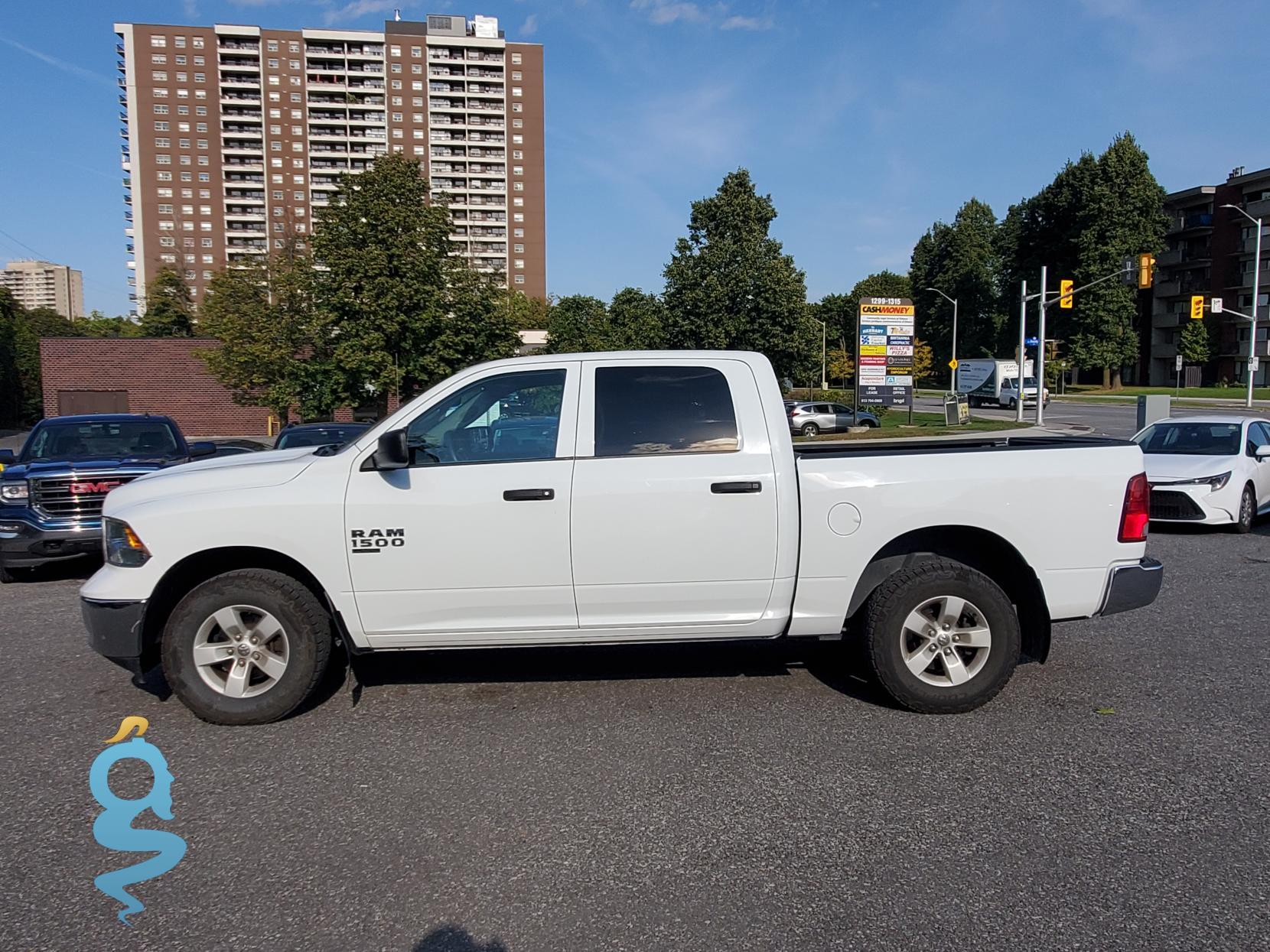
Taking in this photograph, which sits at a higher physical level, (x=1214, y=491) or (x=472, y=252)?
(x=472, y=252)

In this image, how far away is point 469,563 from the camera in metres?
4.81

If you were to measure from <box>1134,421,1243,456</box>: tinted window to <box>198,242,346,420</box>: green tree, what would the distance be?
74.8 ft

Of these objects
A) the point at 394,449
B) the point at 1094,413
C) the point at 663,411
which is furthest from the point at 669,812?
the point at 1094,413

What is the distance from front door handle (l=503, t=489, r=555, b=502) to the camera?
478 centimetres

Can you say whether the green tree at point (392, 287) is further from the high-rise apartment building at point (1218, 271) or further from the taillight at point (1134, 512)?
the high-rise apartment building at point (1218, 271)

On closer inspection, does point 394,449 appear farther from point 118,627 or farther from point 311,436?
point 311,436

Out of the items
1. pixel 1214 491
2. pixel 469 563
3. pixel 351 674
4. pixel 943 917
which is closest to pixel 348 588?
pixel 469 563

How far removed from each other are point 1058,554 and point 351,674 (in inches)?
171

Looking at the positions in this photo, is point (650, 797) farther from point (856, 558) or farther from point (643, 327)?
point (643, 327)

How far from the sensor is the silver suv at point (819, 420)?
38.7 meters

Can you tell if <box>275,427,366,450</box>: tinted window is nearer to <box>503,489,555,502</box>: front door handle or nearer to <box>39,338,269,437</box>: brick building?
<box>503,489,555,502</box>: front door handle

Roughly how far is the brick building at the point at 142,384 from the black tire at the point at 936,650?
47281 mm

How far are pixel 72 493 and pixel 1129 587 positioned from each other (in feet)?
30.6

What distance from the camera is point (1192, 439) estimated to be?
40.8 ft
